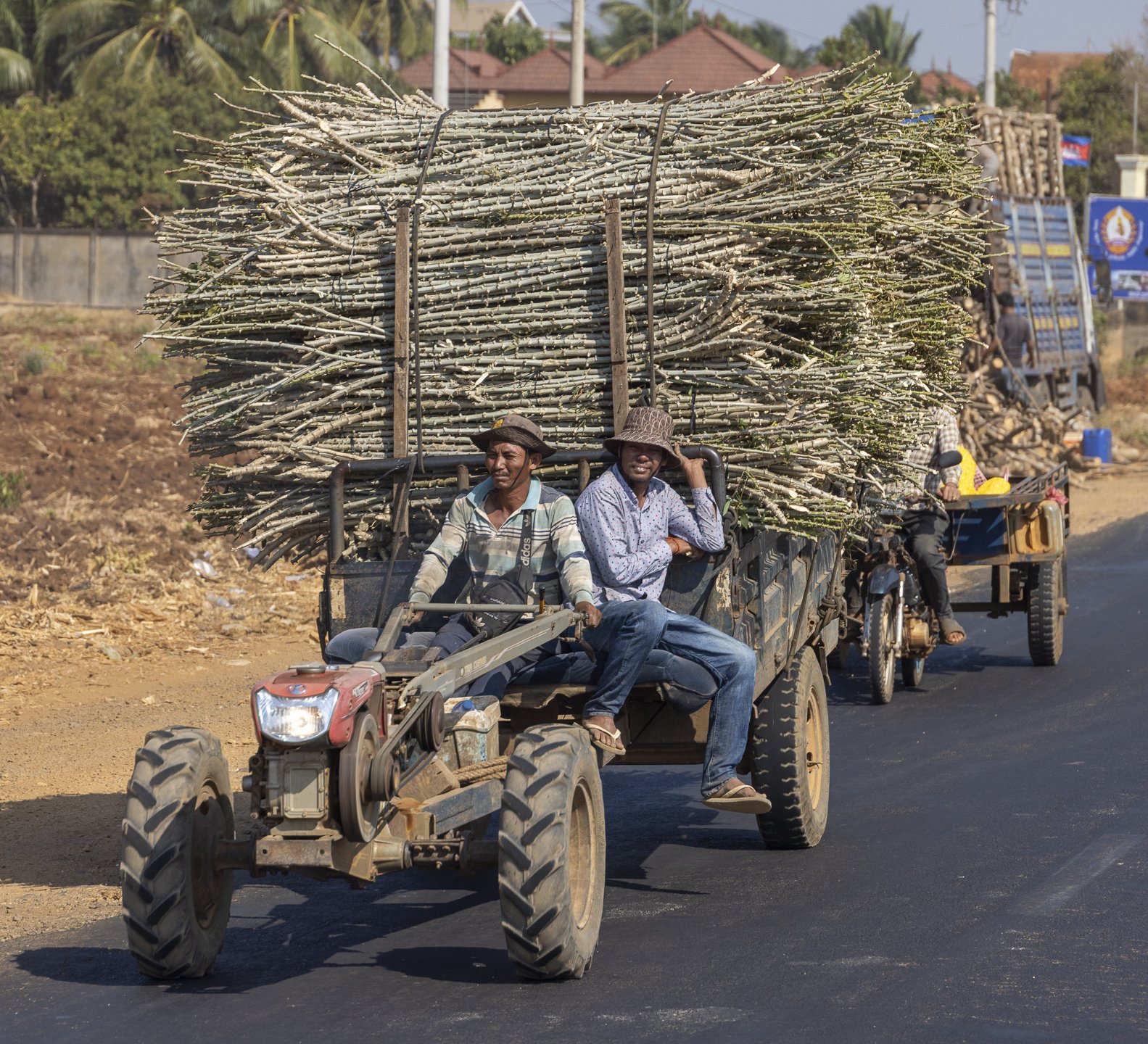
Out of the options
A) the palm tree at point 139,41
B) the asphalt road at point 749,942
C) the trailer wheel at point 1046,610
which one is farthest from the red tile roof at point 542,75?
the asphalt road at point 749,942

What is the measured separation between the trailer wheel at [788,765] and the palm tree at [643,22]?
224 feet

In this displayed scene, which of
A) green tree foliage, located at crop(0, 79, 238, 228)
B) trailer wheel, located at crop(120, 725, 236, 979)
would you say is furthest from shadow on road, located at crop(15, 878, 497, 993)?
green tree foliage, located at crop(0, 79, 238, 228)

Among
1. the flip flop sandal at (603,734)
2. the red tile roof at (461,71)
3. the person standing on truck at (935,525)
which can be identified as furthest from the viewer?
the red tile roof at (461,71)

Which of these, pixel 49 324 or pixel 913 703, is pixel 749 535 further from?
pixel 49 324

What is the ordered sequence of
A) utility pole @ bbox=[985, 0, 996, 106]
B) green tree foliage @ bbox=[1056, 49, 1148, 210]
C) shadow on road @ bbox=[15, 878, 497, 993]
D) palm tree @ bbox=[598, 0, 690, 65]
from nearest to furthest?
shadow on road @ bbox=[15, 878, 497, 993], utility pole @ bbox=[985, 0, 996, 106], green tree foliage @ bbox=[1056, 49, 1148, 210], palm tree @ bbox=[598, 0, 690, 65]

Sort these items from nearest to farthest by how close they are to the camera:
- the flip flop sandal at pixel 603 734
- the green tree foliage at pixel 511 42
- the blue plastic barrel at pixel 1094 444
A: 1. the flip flop sandal at pixel 603 734
2. the blue plastic barrel at pixel 1094 444
3. the green tree foliage at pixel 511 42

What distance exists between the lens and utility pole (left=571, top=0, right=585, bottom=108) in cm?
2291

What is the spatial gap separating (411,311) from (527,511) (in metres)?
1.39

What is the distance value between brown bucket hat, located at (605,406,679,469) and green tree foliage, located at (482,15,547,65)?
196 ft

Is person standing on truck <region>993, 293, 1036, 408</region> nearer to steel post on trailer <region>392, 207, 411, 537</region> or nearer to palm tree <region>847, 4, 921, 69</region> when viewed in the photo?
steel post on trailer <region>392, 207, 411, 537</region>

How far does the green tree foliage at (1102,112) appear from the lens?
5160cm

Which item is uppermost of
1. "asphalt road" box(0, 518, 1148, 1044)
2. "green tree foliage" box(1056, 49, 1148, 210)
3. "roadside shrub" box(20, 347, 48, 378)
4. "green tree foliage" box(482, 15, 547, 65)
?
"green tree foliage" box(482, 15, 547, 65)

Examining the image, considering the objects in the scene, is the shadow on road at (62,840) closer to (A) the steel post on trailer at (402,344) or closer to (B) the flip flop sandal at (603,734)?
(A) the steel post on trailer at (402,344)

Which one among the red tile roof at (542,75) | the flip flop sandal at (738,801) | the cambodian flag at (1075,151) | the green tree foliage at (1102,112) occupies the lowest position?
the flip flop sandal at (738,801)
